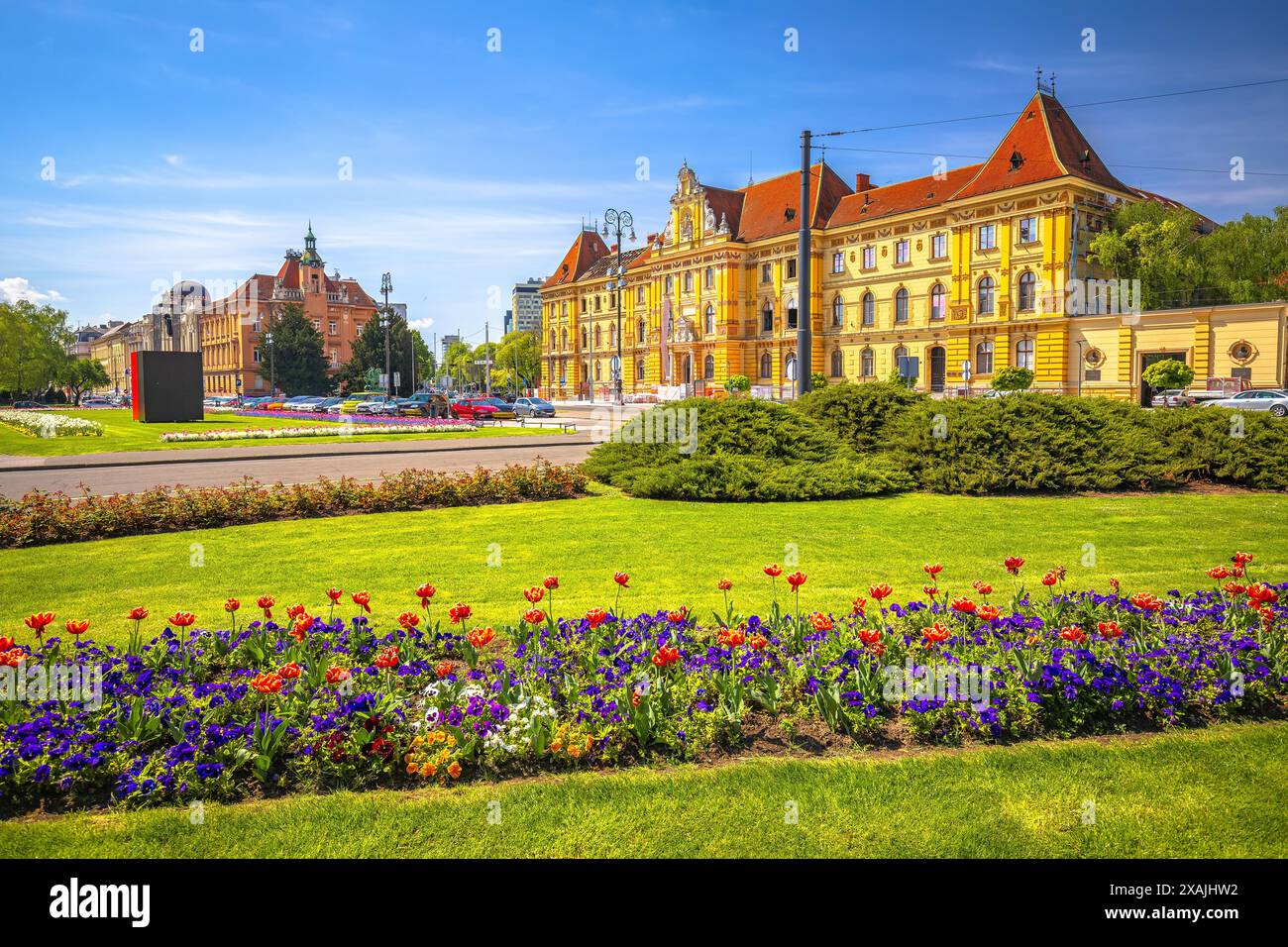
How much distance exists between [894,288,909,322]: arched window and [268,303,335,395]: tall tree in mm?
61593

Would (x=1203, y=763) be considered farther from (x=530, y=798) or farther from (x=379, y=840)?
(x=379, y=840)

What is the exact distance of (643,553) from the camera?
10305 millimetres

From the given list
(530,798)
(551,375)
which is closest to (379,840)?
(530,798)

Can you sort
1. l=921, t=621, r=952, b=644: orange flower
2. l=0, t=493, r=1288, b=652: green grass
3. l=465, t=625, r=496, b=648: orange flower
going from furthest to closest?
l=0, t=493, r=1288, b=652: green grass < l=921, t=621, r=952, b=644: orange flower < l=465, t=625, r=496, b=648: orange flower

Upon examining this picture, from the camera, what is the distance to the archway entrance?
197ft

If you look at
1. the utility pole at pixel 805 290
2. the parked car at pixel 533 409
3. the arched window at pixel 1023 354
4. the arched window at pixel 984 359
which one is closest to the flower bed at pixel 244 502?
the utility pole at pixel 805 290

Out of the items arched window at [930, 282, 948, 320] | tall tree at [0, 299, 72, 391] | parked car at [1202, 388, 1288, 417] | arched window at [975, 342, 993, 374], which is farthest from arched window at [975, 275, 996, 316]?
tall tree at [0, 299, 72, 391]

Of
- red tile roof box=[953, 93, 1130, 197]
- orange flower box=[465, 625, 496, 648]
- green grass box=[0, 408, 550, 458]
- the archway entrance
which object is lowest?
orange flower box=[465, 625, 496, 648]

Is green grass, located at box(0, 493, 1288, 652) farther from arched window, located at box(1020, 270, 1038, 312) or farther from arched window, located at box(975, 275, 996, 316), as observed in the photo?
arched window, located at box(975, 275, 996, 316)

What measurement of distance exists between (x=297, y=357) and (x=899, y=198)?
63550 millimetres

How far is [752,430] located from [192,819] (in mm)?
12923

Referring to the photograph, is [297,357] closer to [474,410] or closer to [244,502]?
[474,410]
